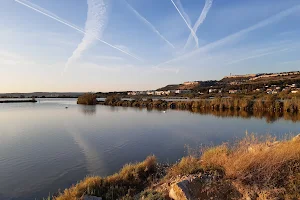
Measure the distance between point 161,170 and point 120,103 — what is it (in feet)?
137

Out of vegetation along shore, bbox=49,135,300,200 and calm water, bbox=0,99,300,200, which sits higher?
vegetation along shore, bbox=49,135,300,200

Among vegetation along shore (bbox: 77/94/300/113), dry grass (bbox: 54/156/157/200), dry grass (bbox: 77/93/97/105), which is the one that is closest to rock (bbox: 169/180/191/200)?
dry grass (bbox: 54/156/157/200)

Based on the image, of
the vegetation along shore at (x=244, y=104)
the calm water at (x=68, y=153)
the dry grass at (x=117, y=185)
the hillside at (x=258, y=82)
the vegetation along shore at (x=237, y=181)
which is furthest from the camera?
the hillside at (x=258, y=82)

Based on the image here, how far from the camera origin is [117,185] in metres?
6.40

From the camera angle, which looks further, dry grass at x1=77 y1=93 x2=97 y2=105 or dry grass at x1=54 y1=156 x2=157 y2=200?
dry grass at x1=77 y1=93 x2=97 y2=105

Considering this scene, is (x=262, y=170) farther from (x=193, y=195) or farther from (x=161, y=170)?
(x=161, y=170)

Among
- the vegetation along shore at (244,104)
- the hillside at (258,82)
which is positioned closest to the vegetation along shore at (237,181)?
the vegetation along shore at (244,104)

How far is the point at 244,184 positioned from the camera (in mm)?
4617

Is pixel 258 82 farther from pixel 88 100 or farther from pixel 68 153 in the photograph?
pixel 68 153

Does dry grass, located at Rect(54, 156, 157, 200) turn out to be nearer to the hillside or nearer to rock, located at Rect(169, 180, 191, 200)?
rock, located at Rect(169, 180, 191, 200)

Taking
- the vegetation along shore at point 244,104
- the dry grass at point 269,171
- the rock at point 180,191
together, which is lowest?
the vegetation along shore at point 244,104

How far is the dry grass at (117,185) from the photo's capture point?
585cm

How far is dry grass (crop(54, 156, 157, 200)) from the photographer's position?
5852 mm

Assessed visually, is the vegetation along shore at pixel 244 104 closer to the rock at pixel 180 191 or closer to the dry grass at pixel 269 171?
the dry grass at pixel 269 171
